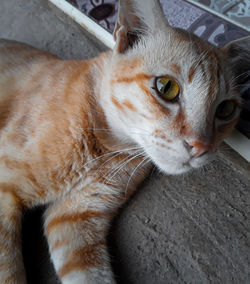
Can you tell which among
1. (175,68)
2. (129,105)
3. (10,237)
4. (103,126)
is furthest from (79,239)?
(175,68)

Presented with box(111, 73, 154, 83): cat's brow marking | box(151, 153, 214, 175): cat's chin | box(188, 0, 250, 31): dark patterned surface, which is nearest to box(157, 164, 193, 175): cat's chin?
box(151, 153, 214, 175): cat's chin

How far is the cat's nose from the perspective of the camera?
121cm

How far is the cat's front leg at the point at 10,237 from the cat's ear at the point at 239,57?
145cm

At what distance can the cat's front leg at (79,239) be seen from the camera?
1.48 meters

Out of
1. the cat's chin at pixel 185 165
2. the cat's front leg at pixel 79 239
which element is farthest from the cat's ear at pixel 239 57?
the cat's front leg at pixel 79 239

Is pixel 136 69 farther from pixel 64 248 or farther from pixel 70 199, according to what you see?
pixel 64 248

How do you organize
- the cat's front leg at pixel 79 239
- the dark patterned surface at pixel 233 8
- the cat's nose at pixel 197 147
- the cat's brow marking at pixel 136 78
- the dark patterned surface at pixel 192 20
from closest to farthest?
the cat's nose at pixel 197 147, the cat's brow marking at pixel 136 78, the cat's front leg at pixel 79 239, the dark patterned surface at pixel 192 20, the dark patterned surface at pixel 233 8

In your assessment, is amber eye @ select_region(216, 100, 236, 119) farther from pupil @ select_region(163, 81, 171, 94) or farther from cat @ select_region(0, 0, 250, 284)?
pupil @ select_region(163, 81, 171, 94)

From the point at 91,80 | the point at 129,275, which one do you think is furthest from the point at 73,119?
the point at 129,275

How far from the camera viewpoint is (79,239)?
5.14ft

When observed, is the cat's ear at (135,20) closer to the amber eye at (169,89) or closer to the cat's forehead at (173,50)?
the cat's forehead at (173,50)

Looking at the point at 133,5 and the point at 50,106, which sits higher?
the point at 133,5

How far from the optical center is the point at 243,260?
1.59 metres

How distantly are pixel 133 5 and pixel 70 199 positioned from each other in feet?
3.73
